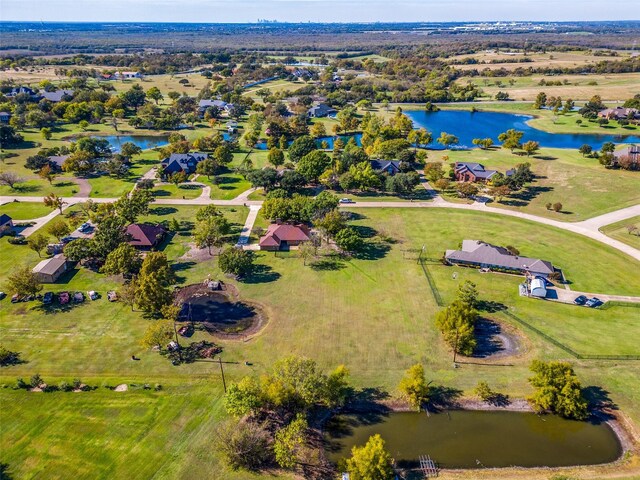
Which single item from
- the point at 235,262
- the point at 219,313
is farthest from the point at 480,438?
the point at 235,262

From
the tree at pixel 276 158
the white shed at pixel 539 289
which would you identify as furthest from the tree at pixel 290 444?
the tree at pixel 276 158

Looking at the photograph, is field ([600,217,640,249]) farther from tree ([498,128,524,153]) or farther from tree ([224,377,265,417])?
tree ([224,377,265,417])

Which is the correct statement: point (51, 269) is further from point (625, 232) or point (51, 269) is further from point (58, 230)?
point (625, 232)

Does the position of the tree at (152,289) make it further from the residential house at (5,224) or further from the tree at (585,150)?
the tree at (585,150)

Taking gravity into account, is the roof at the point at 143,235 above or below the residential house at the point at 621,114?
below

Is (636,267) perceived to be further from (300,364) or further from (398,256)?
(300,364)

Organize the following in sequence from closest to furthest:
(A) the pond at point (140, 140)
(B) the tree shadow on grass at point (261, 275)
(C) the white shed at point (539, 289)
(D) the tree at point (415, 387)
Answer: (D) the tree at point (415, 387) → (C) the white shed at point (539, 289) → (B) the tree shadow on grass at point (261, 275) → (A) the pond at point (140, 140)

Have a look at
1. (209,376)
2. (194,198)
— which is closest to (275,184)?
(194,198)

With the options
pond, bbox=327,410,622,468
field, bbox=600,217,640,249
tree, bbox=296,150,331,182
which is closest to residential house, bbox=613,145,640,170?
field, bbox=600,217,640,249
